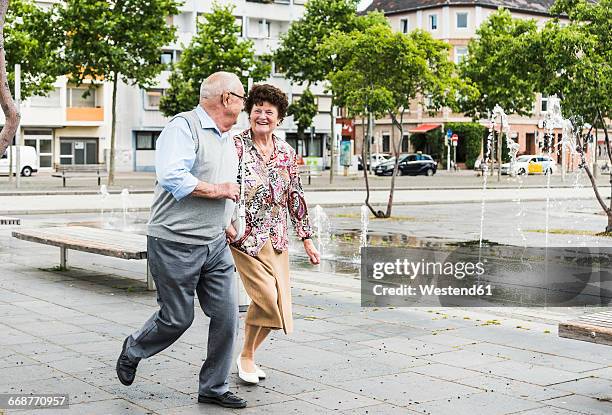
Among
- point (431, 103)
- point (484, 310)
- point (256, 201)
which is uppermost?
point (431, 103)

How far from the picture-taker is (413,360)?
681 cm

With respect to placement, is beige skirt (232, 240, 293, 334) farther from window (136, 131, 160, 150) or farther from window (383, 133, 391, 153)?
window (383, 133, 391, 153)

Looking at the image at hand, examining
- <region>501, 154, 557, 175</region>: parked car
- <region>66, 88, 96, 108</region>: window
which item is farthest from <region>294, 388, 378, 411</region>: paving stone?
<region>66, 88, 96, 108</region>: window

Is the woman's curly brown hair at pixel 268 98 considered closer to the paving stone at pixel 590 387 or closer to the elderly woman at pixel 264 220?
the elderly woman at pixel 264 220

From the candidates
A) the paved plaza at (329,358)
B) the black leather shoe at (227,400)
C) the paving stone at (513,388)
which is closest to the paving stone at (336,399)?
the paved plaza at (329,358)

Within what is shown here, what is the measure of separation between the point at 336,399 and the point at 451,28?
77282 millimetres

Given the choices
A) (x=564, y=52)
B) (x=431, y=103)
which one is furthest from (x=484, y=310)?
(x=431, y=103)

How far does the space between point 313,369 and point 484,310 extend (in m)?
3.13

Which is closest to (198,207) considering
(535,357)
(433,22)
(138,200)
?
(535,357)

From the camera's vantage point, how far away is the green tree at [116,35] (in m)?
36.6

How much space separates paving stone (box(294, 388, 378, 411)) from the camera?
18.3 ft

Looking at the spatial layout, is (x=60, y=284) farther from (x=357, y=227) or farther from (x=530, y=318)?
(x=357, y=227)

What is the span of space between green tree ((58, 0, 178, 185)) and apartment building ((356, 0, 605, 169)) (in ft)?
135

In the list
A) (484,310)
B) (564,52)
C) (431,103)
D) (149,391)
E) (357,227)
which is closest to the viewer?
(149,391)
